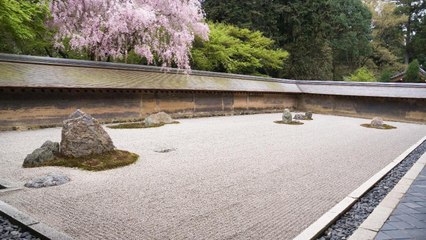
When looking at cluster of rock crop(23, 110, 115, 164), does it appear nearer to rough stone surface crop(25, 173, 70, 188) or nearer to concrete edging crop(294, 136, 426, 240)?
rough stone surface crop(25, 173, 70, 188)

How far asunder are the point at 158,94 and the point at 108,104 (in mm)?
2521

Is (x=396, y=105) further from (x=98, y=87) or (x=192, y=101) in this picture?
(x=98, y=87)

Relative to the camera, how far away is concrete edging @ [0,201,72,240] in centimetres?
306

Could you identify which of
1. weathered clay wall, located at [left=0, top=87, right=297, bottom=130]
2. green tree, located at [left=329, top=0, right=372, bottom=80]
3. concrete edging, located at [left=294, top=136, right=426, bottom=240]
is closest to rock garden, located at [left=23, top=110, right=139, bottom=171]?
concrete edging, located at [left=294, top=136, right=426, bottom=240]

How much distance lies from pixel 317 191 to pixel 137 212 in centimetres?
269

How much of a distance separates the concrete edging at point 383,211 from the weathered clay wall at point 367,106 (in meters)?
14.8

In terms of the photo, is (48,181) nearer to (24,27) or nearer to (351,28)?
(24,27)

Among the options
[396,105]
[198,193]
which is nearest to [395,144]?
[198,193]

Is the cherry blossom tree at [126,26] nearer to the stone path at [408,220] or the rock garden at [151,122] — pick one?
the rock garden at [151,122]

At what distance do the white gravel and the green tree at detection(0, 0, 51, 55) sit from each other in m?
3.76

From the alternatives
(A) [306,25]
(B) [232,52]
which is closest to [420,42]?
(A) [306,25]

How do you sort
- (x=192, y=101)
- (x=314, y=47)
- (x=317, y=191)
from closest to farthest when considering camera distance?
(x=317, y=191)
(x=192, y=101)
(x=314, y=47)

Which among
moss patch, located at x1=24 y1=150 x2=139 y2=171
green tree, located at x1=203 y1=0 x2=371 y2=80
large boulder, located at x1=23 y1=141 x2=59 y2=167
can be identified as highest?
green tree, located at x1=203 y1=0 x2=371 y2=80

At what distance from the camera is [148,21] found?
13.2 meters
